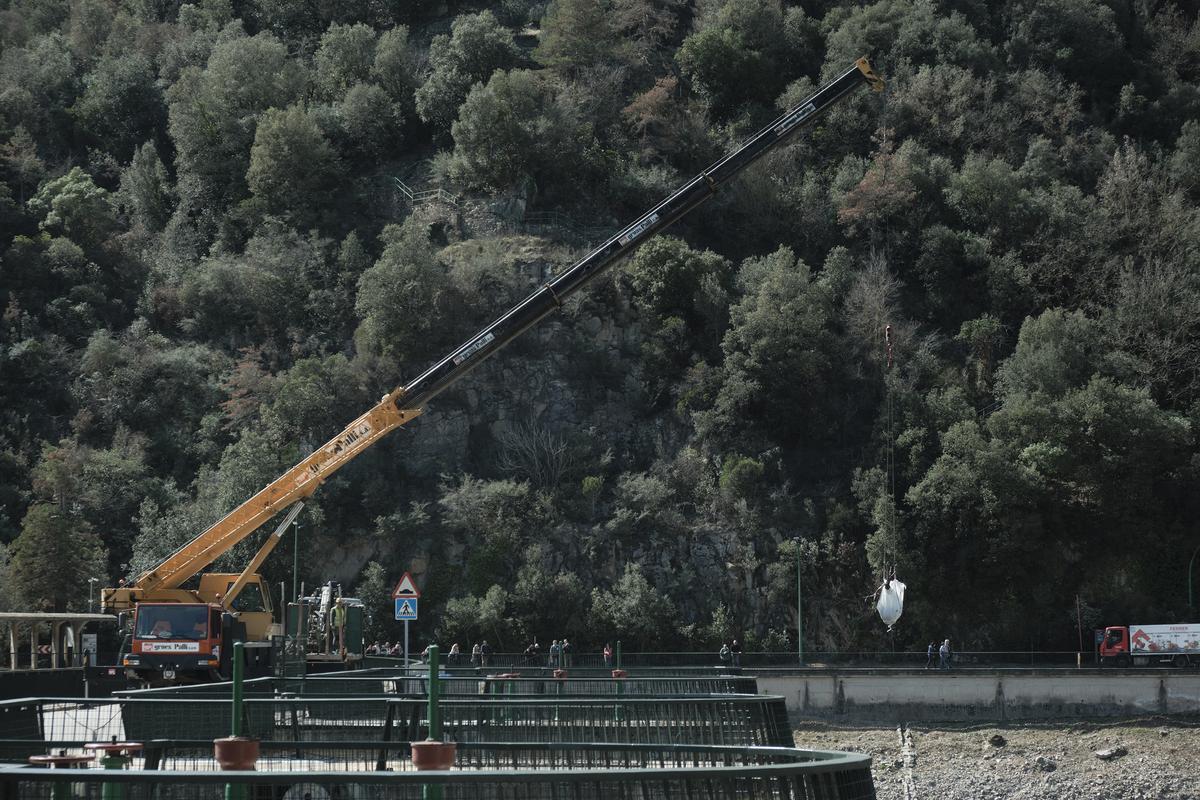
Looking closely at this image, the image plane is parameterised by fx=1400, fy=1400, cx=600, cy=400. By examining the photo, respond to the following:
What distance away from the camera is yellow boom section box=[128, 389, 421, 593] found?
3512cm

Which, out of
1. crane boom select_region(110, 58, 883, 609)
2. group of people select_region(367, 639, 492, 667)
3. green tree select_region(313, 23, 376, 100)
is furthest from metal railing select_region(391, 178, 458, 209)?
crane boom select_region(110, 58, 883, 609)

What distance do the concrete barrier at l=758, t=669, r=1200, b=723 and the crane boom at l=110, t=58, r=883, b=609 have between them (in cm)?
1431

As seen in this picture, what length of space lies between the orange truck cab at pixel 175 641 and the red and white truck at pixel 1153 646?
107 feet

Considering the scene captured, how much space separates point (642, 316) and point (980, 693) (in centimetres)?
2525

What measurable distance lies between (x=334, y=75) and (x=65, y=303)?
832 inches

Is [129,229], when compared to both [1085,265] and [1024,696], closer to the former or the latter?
[1085,265]

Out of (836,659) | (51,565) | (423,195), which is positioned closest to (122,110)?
(423,195)

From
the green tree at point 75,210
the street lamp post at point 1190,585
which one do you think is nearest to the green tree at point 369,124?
the green tree at point 75,210

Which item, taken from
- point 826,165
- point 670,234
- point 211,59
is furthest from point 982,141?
point 211,59

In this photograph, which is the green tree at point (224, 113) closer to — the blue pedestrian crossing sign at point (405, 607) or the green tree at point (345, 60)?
the green tree at point (345, 60)

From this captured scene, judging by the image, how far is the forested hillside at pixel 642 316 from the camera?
5394 cm

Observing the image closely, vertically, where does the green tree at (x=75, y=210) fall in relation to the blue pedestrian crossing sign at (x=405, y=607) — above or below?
above

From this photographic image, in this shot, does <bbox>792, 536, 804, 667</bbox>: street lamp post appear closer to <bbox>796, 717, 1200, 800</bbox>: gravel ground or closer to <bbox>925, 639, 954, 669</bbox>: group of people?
<bbox>925, 639, 954, 669</bbox>: group of people

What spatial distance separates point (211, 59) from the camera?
8281 cm
